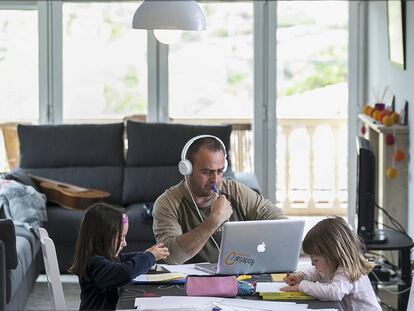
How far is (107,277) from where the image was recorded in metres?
3.65

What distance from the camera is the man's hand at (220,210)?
13.3 feet

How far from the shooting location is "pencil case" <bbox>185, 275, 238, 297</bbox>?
3525 millimetres

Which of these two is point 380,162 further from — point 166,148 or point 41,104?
point 41,104

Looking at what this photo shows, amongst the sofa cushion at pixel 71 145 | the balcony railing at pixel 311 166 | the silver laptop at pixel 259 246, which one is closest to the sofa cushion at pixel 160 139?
the sofa cushion at pixel 71 145

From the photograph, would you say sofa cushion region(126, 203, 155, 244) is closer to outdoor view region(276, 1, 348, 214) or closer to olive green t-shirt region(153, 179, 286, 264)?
outdoor view region(276, 1, 348, 214)

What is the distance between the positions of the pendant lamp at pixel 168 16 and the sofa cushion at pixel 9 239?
1253 mm

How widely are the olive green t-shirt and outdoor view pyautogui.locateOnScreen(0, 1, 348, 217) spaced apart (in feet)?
11.0

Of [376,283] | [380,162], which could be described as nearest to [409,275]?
[376,283]

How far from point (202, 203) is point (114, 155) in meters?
2.86

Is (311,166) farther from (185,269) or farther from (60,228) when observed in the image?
(185,269)

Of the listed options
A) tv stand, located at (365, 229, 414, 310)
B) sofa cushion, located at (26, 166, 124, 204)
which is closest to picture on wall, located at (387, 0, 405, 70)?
tv stand, located at (365, 229, 414, 310)

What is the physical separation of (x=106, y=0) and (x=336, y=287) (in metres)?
4.58

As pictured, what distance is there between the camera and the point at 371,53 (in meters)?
7.56

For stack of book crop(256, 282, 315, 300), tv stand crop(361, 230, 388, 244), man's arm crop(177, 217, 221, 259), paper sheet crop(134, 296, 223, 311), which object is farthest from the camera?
tv stand crop(361, 230, 388, 244)
